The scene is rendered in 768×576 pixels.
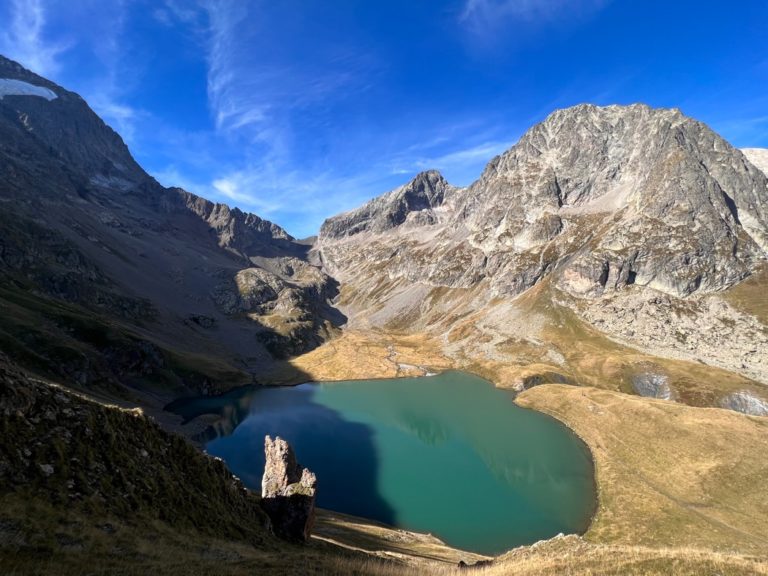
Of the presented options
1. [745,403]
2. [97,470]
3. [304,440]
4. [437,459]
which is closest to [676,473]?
[437,459]

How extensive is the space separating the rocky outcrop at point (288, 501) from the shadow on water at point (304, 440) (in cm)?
2281

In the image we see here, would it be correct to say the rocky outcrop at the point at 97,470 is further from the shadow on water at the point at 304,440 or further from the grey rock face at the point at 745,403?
the grey rock face at the point at 745,403

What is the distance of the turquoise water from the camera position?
55109 millimetres

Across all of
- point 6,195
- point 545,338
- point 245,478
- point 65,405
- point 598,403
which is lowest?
point 245,478

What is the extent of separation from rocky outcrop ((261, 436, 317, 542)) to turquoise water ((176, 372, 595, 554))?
2294cm

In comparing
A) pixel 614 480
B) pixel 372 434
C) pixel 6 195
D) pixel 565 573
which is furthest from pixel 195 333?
pixel 565 573

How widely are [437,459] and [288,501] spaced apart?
161ft

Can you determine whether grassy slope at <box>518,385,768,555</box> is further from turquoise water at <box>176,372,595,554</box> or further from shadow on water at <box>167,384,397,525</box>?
shadow on water at <box>167,384,397,525</box>

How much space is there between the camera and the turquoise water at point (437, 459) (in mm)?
55109

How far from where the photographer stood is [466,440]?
3396 inches

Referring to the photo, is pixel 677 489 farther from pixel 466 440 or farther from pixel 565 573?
pixel 565 573

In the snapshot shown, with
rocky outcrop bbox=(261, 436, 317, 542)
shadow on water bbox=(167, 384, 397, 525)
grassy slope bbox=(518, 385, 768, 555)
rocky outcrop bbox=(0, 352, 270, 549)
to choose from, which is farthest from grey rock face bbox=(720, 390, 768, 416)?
rocky outcrop bbox=(0, 352, 270, 549)

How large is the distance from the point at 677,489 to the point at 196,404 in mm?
108286

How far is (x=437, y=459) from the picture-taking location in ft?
248
